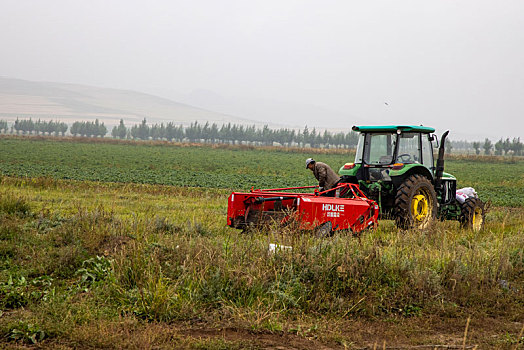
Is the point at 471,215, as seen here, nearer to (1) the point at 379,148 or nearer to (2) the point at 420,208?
(2) the point at 420,208

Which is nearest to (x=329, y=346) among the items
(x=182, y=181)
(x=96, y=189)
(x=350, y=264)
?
(x=350, y=264)

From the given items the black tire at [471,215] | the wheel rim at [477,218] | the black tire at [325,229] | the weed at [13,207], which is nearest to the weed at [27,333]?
the black tire at [325,229]

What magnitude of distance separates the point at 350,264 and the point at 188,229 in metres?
4.10

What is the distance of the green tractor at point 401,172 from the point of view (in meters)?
10.7

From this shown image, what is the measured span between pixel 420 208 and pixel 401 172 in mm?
1120

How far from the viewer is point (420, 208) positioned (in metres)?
11.2

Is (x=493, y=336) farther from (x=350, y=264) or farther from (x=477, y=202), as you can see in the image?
(x=477, y=202)

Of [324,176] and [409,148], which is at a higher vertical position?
[409,148]

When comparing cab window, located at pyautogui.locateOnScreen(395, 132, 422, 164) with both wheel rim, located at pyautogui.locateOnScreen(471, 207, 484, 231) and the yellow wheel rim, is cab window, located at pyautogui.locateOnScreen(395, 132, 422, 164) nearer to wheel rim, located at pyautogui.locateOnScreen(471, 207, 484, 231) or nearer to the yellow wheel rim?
the yellow wheel rim

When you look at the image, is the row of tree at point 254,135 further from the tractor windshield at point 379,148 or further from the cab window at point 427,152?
the tractor windshield at point 379,148

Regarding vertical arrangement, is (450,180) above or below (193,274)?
above

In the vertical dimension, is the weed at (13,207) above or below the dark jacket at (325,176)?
below

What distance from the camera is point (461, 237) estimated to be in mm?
10258

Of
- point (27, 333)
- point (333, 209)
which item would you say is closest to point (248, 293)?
point (27, 333)
